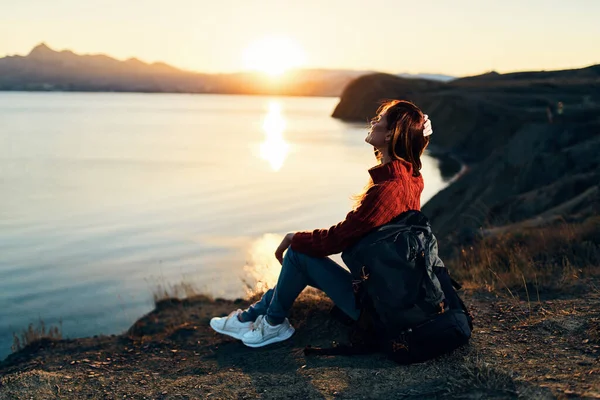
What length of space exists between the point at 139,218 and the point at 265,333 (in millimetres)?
14278

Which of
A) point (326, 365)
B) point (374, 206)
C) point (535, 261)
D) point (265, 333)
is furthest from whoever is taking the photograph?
point (535, 261)

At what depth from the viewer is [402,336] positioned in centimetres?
424

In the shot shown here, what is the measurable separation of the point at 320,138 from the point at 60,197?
3710 centimetres

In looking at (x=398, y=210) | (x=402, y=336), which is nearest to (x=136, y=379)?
(x=402, y=336)

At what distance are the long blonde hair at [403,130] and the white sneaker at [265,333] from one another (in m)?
1.63

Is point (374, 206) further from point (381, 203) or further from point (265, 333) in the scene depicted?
point (265, 333)

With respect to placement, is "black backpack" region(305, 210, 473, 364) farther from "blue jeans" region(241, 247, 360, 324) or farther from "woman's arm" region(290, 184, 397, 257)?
"blue jeans" region(241, 247, 360, 324)

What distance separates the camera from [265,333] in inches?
209

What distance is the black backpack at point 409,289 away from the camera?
13.5 ft

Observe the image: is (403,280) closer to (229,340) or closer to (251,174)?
(229,340)

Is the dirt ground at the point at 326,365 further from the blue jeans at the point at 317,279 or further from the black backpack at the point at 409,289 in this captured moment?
the blue jeans at the point at 317,279

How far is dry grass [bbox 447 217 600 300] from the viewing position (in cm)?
671

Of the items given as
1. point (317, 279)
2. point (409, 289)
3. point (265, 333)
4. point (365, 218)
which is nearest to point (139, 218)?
point (265, 333)

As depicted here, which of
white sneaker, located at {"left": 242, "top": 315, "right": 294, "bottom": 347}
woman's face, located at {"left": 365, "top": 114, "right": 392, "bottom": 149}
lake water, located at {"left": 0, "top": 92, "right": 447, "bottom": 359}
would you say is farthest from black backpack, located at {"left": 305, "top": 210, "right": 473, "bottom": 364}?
lake water, located at {"left": 0, "top": 92, "right": 447, "bottom": 359}
